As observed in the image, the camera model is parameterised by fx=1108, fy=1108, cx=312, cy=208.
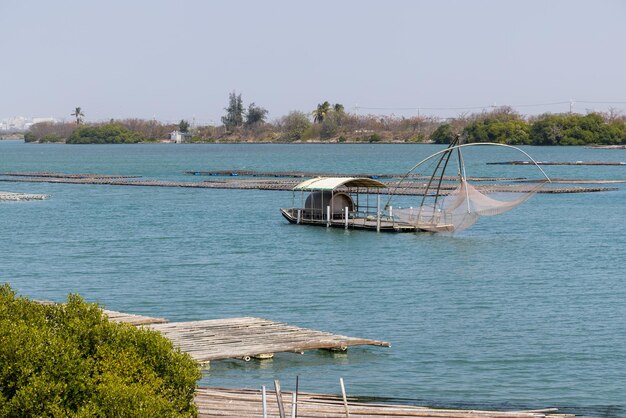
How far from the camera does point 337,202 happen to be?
5425cm

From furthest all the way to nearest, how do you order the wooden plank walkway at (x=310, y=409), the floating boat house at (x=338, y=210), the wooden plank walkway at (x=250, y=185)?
the wooden plank walkway at (x=250, y=185) → the floating boat house at (x=338, y=210) → the wooden plank walkway at (x=310, y=409)

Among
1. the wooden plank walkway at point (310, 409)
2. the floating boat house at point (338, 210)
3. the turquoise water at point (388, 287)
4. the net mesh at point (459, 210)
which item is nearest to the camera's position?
the wooden plank walkway at point (310, 409)

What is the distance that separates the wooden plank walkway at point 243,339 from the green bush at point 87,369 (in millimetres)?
7039

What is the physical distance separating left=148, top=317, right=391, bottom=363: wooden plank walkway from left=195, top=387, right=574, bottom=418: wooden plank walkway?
3.83 meters

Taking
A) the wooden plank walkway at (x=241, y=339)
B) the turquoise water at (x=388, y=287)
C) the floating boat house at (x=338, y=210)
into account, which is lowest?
the turquoise water at (x=388, y=287)

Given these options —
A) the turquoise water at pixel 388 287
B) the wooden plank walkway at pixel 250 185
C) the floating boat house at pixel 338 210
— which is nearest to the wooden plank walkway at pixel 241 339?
the turquoise water at pixel 388 287

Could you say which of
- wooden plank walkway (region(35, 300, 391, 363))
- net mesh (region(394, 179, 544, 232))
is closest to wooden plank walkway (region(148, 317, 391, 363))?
wooden plank walkway (region(35, 300, 391, 363))

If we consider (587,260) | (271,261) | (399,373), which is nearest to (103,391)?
(399,373)

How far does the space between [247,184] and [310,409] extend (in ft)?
243

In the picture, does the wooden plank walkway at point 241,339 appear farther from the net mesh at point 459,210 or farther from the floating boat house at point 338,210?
the floating boat house at point 338,210

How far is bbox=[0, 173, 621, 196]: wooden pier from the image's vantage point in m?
79.1

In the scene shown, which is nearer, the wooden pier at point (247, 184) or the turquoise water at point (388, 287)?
the turquoise water at point (388, 287)

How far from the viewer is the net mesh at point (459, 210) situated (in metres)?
46.4

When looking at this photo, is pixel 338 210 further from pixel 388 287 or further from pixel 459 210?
pixel 388 287
